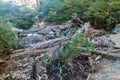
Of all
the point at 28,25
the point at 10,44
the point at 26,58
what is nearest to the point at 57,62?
the point at 26,58

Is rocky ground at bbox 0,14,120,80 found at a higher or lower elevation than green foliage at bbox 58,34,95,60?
lower

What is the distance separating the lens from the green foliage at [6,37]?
758 cm

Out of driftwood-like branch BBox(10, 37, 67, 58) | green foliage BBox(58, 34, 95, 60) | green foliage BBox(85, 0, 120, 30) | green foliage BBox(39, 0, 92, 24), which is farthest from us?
green foliage BBox(39, 0, 92, 24)

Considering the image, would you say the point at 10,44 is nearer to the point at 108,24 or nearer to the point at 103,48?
the point at 103,48

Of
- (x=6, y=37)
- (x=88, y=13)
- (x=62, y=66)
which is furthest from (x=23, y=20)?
(x=62, y=66)

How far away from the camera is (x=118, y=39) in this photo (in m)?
8.95

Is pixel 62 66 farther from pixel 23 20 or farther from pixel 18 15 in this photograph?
pixel 18 15

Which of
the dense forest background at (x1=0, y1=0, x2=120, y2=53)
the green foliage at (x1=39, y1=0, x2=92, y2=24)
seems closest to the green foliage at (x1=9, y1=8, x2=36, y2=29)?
the dense forest background at (x1=0, y1=0, x2=120, y2=53)

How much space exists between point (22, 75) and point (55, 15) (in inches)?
319

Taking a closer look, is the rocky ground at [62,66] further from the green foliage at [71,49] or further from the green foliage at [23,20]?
the green foliage at [23,20]

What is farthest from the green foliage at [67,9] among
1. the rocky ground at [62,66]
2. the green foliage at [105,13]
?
the rocky ground at [62,66]

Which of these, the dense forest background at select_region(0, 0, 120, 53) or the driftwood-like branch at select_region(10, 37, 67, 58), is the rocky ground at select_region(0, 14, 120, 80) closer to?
the driftwood-like branch at select_region(10, 37, 67, 58)

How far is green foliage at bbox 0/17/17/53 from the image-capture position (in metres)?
7.58

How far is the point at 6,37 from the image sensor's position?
25.3 feet
